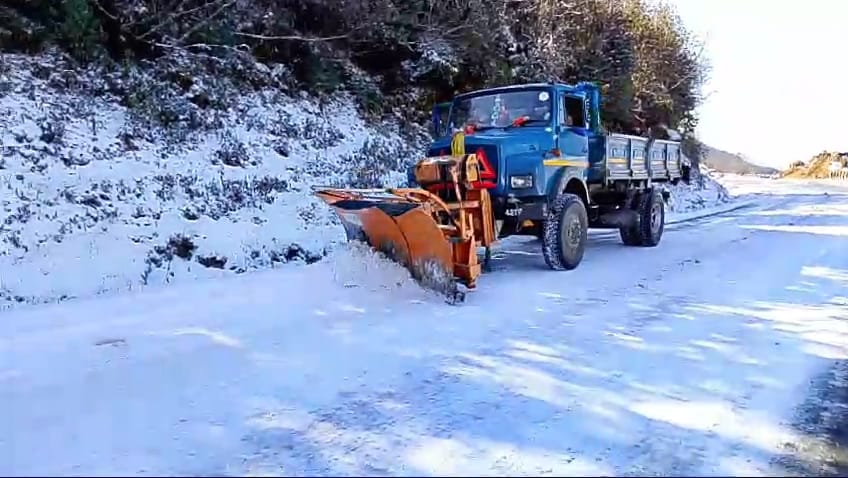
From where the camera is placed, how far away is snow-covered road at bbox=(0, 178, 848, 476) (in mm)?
3258

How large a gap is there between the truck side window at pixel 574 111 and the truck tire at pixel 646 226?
230 cm

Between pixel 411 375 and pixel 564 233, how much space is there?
4.08 metres

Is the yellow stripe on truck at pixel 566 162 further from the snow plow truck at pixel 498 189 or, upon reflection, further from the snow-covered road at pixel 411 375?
the snow-covered road at pixel 411 375

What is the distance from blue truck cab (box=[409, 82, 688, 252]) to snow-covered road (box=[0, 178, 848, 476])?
916 mm

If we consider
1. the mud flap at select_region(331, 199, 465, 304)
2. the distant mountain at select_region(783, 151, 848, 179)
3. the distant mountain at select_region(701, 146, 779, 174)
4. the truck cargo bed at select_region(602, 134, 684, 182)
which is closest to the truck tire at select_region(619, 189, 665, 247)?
the truck cargo bed at select_region(602, 134, 684, 182)

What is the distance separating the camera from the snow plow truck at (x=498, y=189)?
660cm

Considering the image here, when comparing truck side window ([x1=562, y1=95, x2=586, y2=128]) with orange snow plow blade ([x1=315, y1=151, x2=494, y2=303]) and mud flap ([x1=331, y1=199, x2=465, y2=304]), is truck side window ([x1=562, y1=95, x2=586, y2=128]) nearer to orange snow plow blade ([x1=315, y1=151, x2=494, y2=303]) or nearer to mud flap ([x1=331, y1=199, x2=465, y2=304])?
orange snow plow blade ([x1=315, y1=151, x2=494, y2=303])

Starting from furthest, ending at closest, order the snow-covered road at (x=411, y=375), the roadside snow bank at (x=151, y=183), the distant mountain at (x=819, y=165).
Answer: the distant mountain at (x=819, y=165)
the roadside snow bank at (x=151, y=183)
the snow-covered road at (x=411, y=375)

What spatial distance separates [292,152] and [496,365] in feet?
28.0

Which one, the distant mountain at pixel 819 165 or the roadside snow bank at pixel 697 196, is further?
the distant mountain at pixel 819 165

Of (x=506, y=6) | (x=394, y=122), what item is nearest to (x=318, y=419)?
(x=394, y=122)

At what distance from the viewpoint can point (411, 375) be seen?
14.3ft

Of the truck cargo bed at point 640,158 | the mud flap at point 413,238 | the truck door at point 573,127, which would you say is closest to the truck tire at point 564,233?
the truck door at point 573,127

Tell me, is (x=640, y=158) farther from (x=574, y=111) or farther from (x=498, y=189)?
(x=498, y=189)
